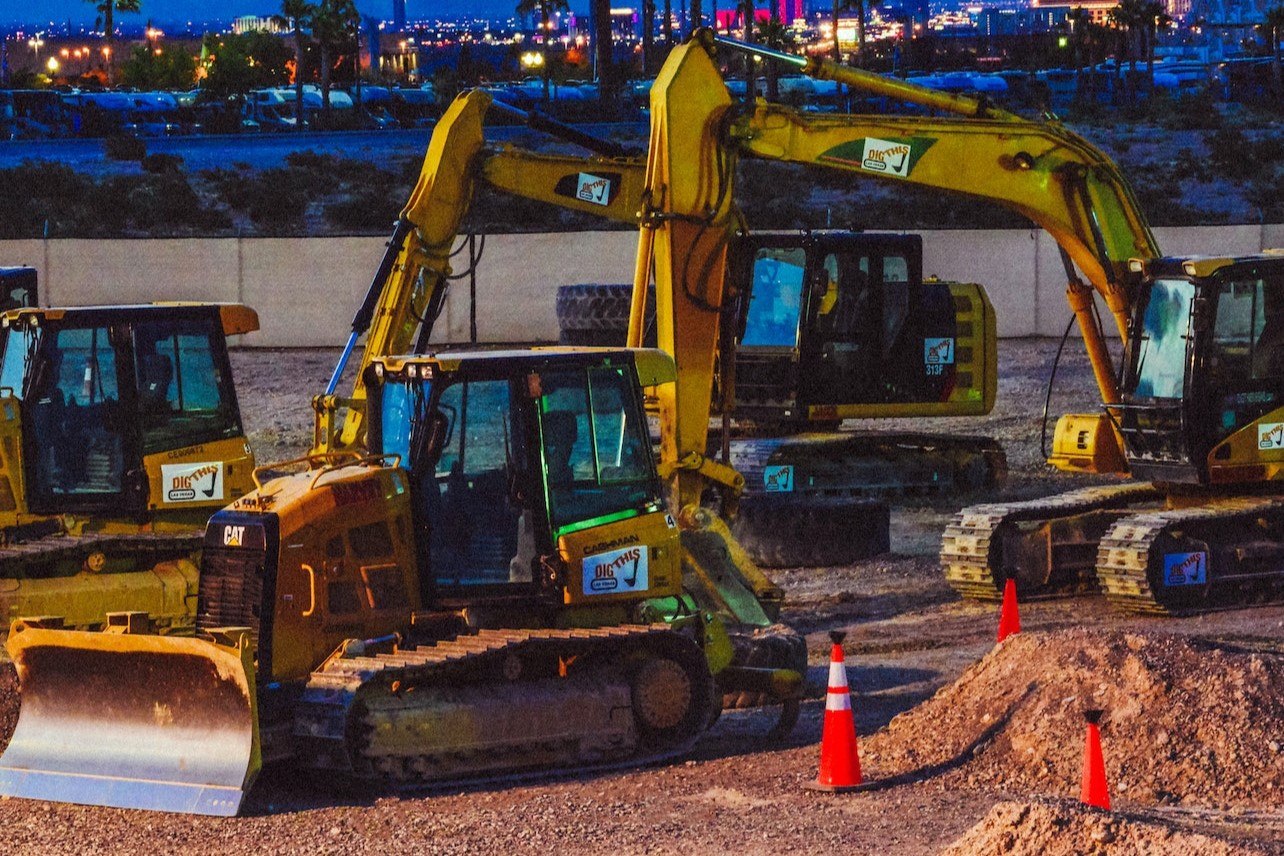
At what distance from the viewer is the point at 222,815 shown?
9688 millimetres

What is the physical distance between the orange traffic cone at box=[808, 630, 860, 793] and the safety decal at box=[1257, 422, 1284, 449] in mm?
6735

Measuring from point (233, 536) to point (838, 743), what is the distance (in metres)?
3.20

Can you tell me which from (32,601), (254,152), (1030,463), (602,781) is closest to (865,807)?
(602,781)

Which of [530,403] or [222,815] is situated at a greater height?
[530,403]

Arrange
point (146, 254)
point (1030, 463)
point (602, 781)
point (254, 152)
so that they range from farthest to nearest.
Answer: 1. point (254, 152)
2. point (146, 254)
3. point (1030, 463)
4. point (602, 781)

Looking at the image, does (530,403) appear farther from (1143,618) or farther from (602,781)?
(1143,618)

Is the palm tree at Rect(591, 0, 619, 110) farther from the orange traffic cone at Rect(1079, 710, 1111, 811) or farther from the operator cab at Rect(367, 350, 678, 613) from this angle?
the orange traffic cone at Rect(1079, 710, 1111, 811)

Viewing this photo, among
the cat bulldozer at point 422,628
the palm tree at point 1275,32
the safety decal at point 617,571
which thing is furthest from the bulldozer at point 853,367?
the palm tree at point 1275,32

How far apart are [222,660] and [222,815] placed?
0.73m

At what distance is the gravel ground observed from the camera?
9005 mm

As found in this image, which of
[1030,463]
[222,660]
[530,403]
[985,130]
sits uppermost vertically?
[985,130]

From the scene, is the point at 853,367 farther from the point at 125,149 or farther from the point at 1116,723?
the point at 125,149

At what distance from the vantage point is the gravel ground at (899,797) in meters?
9.00

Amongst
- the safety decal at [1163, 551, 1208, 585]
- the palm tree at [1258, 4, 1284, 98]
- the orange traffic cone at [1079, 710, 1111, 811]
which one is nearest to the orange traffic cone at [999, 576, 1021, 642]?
the safety decal at [1163, 551, 1208, 585]
